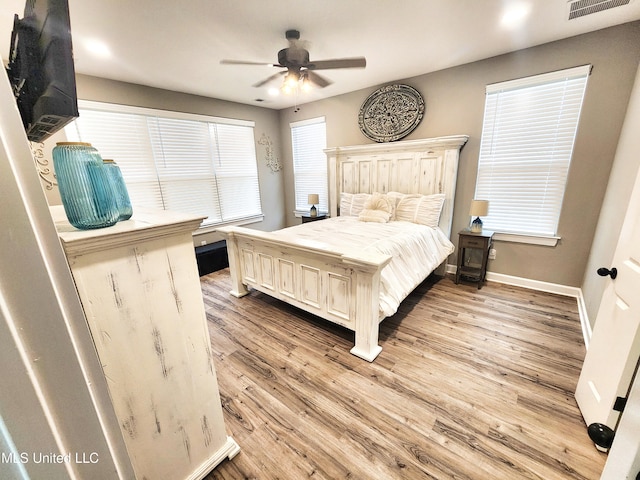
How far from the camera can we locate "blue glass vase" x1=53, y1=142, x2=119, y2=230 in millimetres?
825

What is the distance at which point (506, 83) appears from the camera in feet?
9.23

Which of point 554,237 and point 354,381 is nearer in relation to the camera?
point 354,381

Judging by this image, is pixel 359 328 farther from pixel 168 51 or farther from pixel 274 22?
pixel 168 51

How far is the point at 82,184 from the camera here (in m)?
0.85

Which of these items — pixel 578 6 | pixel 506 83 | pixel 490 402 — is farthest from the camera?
pixel 506 83

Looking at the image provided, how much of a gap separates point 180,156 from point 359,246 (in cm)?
318

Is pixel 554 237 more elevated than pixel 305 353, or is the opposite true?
pixel 554 237

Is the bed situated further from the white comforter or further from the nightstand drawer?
the nightstand drawer

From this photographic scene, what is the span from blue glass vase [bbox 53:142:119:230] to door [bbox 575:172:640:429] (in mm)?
2248

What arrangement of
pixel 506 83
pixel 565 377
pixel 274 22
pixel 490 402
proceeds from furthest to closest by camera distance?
1. pixel 506 83
2. pixel 274 22
3. pixel 565 377
4. pixel 490 402

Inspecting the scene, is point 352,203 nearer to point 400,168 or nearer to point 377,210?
point 377,210

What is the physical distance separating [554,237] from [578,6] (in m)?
2.07

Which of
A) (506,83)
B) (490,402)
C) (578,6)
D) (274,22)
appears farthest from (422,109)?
(490,402)

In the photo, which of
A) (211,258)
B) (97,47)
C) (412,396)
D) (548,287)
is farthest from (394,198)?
(97,47)
